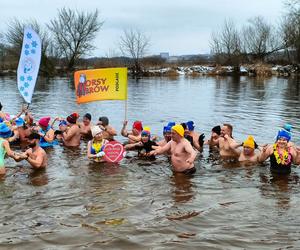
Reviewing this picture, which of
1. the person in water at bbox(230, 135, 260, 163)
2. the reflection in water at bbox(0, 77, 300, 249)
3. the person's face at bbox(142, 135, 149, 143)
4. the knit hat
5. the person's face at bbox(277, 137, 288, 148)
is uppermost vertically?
the knit hat

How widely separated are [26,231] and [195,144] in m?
5.78

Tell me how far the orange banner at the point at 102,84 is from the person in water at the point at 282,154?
4149 mm

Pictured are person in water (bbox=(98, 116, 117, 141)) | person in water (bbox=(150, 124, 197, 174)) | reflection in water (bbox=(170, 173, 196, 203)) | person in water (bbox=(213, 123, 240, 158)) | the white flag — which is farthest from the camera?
person in water (bbox=(98, 116, 117, 141))

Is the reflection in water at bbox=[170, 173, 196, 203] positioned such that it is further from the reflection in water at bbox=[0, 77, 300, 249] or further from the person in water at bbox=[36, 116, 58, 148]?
the person in water at bbox=[36, 116, 58, 148]

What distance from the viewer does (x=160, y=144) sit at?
34.3 ft

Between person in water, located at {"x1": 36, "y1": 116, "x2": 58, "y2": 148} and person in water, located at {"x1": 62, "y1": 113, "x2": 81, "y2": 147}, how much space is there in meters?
0.36

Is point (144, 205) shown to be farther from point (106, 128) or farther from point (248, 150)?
point (106, 128)

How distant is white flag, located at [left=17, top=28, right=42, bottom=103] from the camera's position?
11.0 meters

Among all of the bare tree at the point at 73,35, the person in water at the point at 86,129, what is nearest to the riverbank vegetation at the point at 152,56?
the bare tree at the point at 73,35

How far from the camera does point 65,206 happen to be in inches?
255

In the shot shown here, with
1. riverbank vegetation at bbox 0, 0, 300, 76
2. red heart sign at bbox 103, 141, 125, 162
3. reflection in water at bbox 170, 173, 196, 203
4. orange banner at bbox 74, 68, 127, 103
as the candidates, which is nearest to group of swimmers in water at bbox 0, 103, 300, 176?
red heart sign at bbox 103, 141, 125, 162

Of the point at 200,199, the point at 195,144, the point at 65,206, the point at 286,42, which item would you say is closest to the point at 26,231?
the point at 65,206

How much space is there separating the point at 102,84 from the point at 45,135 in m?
2.03

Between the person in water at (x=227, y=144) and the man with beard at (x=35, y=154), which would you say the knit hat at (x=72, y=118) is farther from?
the person in water at (x=227, y=144)
